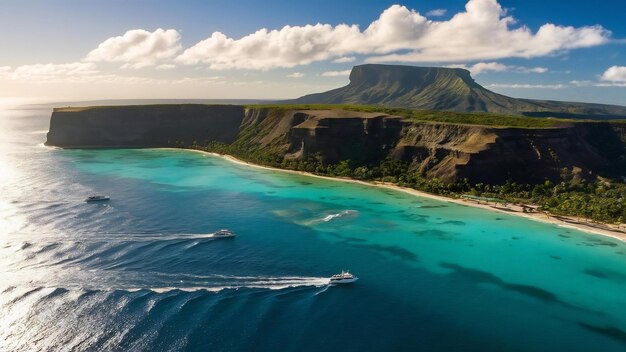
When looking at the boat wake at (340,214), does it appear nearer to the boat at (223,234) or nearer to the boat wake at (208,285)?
the boat at (223,234)

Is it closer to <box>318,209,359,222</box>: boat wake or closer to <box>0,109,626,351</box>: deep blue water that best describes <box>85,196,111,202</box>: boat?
<box>0,109,626,351</box>: deep blue water

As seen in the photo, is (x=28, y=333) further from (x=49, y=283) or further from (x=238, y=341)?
(x=238, y=341)

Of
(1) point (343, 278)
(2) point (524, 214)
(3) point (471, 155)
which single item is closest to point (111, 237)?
(1) point (343, 278)

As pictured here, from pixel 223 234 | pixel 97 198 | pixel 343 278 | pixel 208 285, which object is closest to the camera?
pixel 208 285

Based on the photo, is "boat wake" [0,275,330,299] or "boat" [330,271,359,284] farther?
"boat" [330,271,359,284]

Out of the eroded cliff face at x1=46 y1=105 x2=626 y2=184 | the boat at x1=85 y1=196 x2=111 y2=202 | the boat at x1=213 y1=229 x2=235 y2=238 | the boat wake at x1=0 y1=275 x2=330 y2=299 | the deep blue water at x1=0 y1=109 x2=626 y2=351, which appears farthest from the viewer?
the eroded cliff face at x1=46 y1=105 x2=626 y2=184

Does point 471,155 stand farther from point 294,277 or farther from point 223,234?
point 294,277

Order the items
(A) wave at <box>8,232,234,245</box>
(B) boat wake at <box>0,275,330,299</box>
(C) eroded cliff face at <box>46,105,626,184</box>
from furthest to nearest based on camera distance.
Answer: (C) eroded cliff face at <box>46,105,626,184</box>, (A) wave at <box>8,232,234,245</box>, (B) boat wake at <box>0,275,330,299</box>

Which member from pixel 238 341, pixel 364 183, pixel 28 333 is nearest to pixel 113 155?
pixel 364 183

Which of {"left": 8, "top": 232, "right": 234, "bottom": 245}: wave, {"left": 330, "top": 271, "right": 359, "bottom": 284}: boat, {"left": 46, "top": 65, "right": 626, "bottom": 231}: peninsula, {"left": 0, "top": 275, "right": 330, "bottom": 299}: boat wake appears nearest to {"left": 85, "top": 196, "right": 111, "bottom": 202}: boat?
{"left": 8, "top": 232, "right": 234, "bottom": 245}: wave
